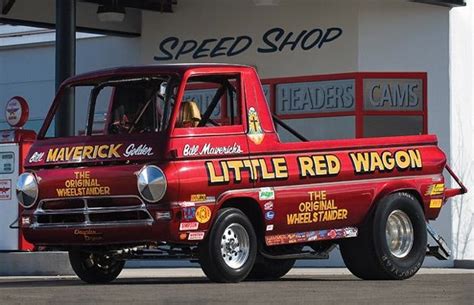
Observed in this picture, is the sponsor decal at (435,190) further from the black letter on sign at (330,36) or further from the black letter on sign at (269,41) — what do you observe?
the black letter on sign at (269,41)

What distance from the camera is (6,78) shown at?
25.7 metres

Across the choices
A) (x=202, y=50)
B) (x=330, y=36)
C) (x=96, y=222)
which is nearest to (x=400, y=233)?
(x=96, y=222)

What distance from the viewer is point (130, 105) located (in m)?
13.9

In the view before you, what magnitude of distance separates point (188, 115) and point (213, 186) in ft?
2.80

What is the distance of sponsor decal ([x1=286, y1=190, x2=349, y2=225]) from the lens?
44.7 feet

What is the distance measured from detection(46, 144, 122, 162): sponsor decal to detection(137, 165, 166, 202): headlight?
40 centimetres

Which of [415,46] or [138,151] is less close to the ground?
[415,46]

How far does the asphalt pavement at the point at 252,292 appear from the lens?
1071 centimetres

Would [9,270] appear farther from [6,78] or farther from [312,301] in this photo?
[6,78]

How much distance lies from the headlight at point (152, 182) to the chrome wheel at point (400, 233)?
3.14 metres

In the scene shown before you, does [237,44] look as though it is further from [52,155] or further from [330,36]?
[52,155]

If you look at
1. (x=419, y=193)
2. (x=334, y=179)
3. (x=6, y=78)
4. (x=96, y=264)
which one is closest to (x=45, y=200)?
(x=96, y=264)

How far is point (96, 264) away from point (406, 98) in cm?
801
